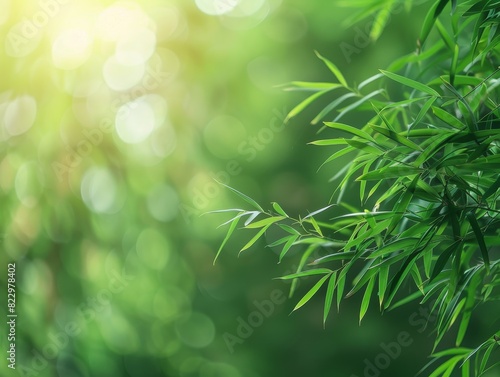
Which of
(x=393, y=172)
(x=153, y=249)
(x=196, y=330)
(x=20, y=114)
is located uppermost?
(x=20, y=114)

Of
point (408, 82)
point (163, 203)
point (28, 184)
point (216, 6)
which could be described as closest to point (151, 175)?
point (163, 203)

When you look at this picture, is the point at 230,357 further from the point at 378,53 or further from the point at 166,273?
the point at 378,53

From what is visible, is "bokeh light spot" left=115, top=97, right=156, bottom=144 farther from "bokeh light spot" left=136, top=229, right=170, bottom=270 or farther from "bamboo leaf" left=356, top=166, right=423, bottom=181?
"bamboo leaf" left=356, top=166, right=423, bottom=181

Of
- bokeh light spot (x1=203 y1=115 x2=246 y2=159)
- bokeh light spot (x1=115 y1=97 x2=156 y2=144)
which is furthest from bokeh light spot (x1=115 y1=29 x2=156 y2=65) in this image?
bokeh light spot (x1=203 y1=115 x2=246 y2=159)

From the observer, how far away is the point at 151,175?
1.72 meters

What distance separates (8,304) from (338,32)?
1204 mm

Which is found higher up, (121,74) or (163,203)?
(121,74)

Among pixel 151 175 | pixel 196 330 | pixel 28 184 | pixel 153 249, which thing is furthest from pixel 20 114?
pixel 196 330

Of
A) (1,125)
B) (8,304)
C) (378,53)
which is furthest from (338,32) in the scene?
(8,304)

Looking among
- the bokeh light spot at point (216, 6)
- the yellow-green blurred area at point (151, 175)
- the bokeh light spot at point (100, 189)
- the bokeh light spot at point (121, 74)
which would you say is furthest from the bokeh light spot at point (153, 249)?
the bokeh light spot at point (216, 6)

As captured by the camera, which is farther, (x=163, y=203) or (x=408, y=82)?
(x=163, y=203)

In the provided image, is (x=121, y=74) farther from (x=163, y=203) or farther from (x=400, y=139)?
(x=400, y=139)

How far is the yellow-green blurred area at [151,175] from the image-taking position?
65.3 inches

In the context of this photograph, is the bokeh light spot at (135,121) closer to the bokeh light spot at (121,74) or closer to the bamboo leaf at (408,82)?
the bokeh light spot at (121,74)
